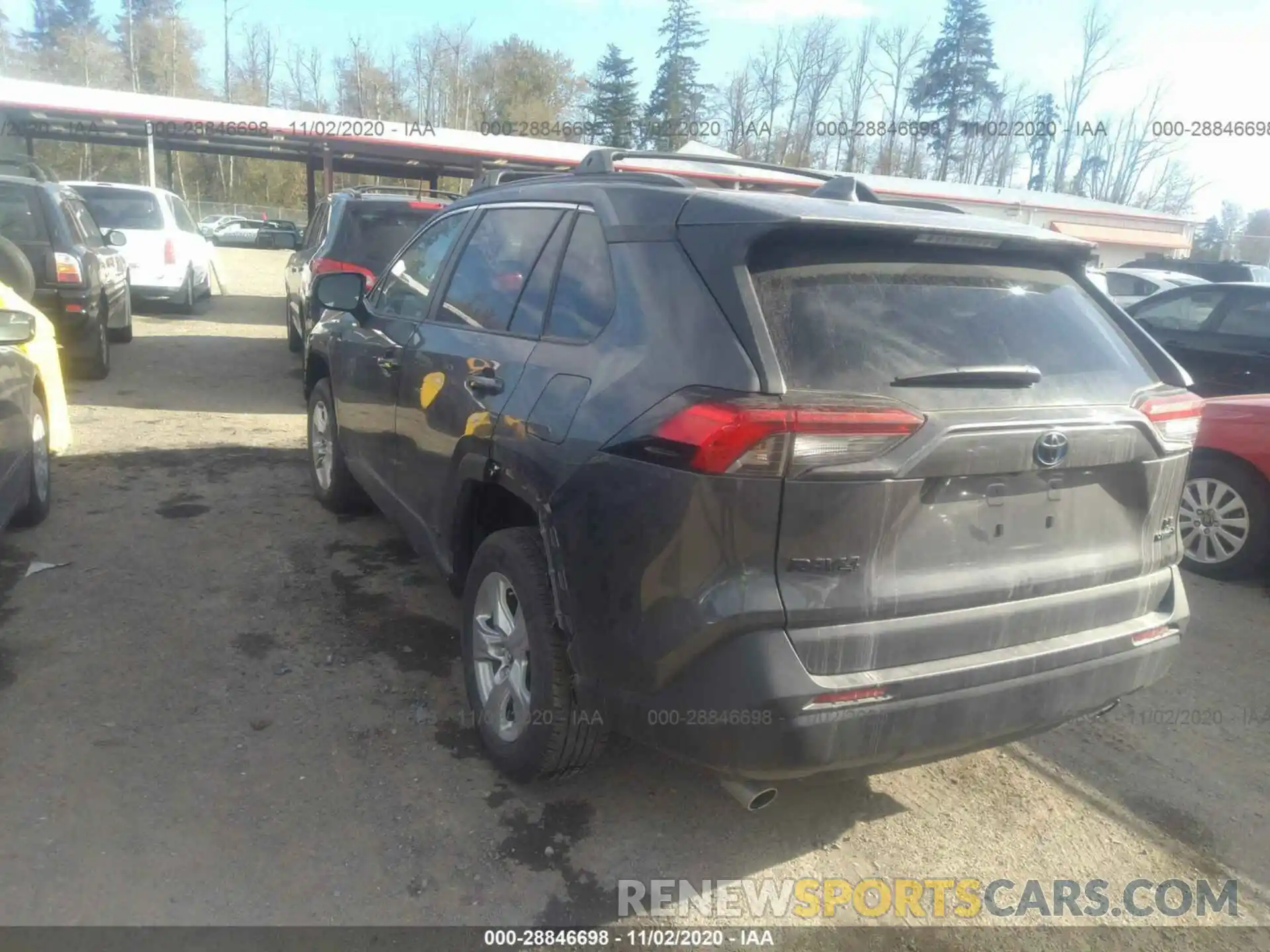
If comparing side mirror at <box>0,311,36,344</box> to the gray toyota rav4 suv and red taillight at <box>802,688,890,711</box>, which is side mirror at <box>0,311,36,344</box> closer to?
the gray toyota rav4 suv

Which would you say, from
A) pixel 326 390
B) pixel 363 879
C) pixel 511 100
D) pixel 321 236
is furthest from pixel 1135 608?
pixel 511 100

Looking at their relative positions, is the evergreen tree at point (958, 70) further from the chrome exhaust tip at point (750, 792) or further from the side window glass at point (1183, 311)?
the chrome exhaust tip at point (750, 792)

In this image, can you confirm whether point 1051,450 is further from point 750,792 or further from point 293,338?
point 293,338

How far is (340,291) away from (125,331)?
7.93 m

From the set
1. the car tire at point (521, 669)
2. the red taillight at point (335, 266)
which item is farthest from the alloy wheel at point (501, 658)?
the red taillight at point (335, 266)

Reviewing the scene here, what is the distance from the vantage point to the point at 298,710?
11.7 feet

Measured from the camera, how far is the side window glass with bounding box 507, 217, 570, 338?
3.15 meters

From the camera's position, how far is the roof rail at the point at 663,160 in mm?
3373

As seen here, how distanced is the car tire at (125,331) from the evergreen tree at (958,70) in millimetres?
57493

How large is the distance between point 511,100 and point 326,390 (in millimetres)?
57890

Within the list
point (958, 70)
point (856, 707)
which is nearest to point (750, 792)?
point (856, 707)

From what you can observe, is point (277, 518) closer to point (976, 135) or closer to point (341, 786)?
point (341, 786)

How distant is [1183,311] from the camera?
9.05 metres

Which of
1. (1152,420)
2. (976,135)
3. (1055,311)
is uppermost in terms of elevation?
(976,135)
